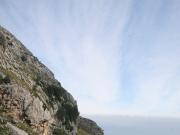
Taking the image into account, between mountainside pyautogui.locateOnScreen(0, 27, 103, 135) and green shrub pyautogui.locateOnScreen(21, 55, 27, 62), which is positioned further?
green shrub pyautogui.locateOnScreen(21, 55, 27, 62)

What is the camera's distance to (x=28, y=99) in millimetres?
64250

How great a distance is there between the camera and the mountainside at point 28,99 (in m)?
59.2

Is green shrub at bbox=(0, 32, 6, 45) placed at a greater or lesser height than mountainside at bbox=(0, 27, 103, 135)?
greater

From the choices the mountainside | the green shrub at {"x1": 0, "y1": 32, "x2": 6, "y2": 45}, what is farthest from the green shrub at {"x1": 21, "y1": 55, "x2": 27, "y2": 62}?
the green shrub at {"x1": 0, "y1": 32, "x2": 6, "y2": 45}

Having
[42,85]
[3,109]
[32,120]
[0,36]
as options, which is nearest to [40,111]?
[32,120]

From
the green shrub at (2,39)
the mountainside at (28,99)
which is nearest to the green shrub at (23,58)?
the mountainside at (28,99)

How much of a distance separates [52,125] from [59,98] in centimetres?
1454

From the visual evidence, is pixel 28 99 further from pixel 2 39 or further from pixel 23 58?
pixel 23 58

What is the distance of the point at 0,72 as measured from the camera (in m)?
61.6

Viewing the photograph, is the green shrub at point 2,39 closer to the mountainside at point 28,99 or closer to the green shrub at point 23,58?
the mountainside at point 28,99

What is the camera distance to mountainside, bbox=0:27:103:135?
5916 centimetres

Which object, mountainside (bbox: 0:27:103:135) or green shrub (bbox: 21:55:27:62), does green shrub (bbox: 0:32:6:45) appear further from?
green shrub (bbox: 21:55:27:62)

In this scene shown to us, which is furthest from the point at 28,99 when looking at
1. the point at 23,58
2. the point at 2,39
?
the point at 23,58

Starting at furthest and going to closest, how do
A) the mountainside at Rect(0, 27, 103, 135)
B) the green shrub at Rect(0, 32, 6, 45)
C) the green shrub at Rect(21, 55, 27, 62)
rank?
the green shrub at Rect(21, 55, 27, 62) < the green shrub at Rect(0, 32, 6, 45) < the mountainside at Rect(0, 27, 103, 135)
